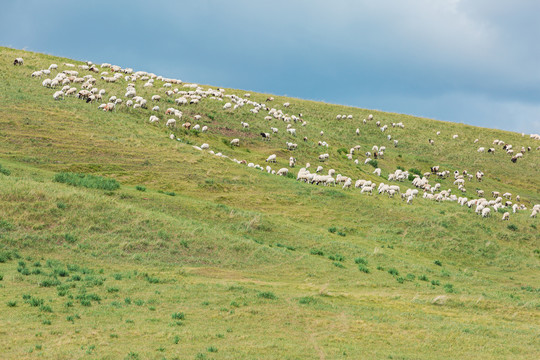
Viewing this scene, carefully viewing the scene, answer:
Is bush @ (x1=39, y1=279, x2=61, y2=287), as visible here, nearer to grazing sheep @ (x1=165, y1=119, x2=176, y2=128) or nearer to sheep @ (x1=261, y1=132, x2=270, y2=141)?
grazing sheep @ (x1=165, y1=119, x2=176, y2=128)

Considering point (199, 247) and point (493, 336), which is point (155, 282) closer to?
→ point (199, 247)

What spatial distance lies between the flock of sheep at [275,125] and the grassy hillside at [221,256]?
131 centimetres

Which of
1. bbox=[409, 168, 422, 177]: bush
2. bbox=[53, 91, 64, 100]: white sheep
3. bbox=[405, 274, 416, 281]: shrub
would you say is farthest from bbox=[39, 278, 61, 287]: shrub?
bbox=[409, 168, 422, 177]: bush

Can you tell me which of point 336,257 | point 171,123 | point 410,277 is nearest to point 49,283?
point 336,257

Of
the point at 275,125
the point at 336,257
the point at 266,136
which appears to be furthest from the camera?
Result: the point at 275,125

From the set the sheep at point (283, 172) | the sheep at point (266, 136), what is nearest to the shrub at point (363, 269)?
the sheep at point (283, 172)

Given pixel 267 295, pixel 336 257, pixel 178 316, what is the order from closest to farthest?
pixel 178 316, pixel 267 295, pixel 336 257

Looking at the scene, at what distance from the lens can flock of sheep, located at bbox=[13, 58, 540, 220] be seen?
47.0 metres

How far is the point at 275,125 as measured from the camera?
67.6 meters

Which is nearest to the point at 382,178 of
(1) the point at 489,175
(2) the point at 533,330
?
(1) the point at 489,175

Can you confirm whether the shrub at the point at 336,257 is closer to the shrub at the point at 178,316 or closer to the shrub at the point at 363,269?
the shrub at the point at 363,269

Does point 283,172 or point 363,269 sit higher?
point 283,172

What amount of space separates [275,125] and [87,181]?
3552cm

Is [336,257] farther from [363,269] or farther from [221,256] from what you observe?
[221,256]
